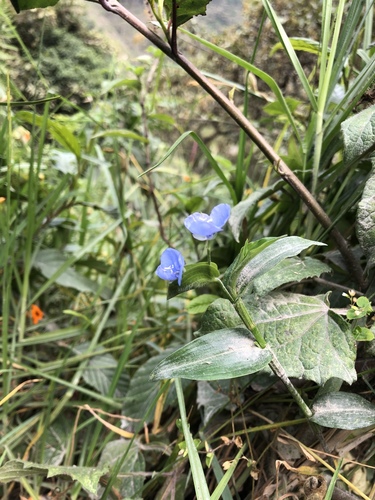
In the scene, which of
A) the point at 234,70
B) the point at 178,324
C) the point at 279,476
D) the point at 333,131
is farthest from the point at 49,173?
the point at 234,70

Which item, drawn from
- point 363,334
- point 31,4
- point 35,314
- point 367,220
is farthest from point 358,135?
point 35,314

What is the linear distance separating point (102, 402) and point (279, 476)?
27 cm

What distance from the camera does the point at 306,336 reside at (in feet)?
1.24

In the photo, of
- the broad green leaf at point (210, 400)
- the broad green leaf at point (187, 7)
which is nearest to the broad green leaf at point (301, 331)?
the broad green leaf at point (210, 400)

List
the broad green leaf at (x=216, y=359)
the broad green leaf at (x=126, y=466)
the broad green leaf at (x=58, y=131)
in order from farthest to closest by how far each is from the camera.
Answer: the broad green leaf at (x=58, y=131)
the broad green leaf at (x=126, y=466)
the broad green leaf at (x=216, y=359)

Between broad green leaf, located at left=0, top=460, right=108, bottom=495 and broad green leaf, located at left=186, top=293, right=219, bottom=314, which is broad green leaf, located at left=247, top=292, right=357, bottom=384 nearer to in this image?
broad green leaf, located at left=186, top=293, right=219, bottom=314

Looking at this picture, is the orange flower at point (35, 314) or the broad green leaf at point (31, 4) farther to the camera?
the orange flower at point (35, 314)

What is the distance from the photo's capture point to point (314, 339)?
375 millimetres

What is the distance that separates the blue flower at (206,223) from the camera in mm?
337

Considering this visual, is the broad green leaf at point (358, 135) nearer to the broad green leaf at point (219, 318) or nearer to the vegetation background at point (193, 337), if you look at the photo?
the vegetation background at point (193, 337)

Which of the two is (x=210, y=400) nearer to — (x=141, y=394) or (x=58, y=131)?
(x=141, y=394)

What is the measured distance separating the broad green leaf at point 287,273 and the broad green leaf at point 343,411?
11 centimetres

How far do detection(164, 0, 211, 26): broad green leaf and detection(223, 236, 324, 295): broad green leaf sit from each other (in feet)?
0.74

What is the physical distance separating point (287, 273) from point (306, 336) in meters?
0.07
